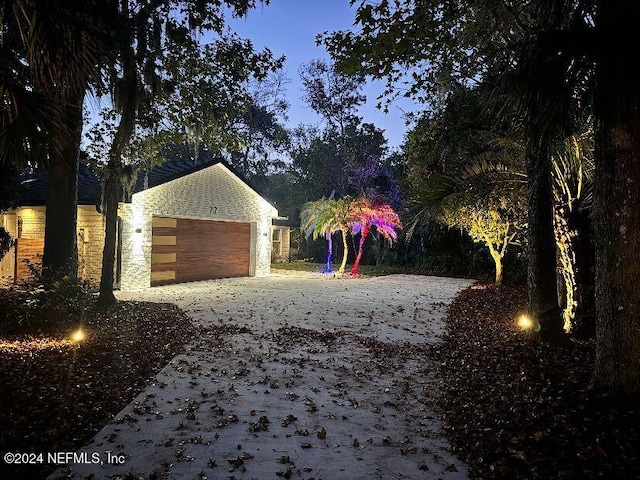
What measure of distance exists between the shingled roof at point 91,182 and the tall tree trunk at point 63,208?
337cm

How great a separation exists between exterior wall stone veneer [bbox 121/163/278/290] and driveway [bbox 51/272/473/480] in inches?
188

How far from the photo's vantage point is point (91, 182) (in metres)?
13.0

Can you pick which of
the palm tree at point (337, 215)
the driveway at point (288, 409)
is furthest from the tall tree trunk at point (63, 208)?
the palm tree at point (337, 215)

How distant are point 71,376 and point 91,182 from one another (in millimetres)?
10252

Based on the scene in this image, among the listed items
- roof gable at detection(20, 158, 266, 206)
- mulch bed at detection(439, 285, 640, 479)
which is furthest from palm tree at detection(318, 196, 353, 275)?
mulch bed at detection(439, 285, 640, 479)

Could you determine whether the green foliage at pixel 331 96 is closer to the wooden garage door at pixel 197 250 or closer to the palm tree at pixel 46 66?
the wooden garage door at pixel 197 250

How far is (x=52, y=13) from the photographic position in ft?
10.0

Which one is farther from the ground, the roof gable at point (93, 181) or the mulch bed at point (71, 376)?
the roof gable at point (93, 181)

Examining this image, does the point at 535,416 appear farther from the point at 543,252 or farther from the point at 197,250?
the point at 197,250

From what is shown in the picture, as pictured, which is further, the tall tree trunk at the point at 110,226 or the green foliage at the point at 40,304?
the tall tree trunk at the point at 110,226

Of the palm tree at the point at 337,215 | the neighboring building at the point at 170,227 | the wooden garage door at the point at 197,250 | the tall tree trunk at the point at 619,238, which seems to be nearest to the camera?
the tall tree trunk at the point at 619,238

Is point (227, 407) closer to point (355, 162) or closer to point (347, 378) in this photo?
point (347, 378)

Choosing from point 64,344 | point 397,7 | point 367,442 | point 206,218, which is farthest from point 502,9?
point 206,218

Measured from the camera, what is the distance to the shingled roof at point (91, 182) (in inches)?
444
